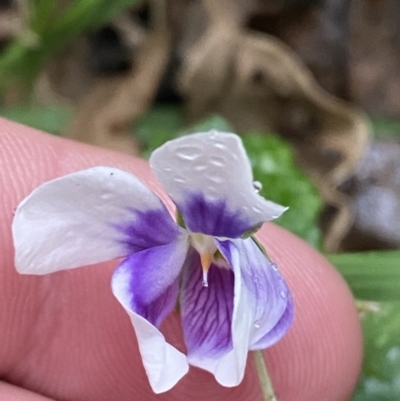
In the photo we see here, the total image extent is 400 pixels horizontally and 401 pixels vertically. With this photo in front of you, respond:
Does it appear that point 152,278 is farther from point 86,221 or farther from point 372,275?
point 372,275

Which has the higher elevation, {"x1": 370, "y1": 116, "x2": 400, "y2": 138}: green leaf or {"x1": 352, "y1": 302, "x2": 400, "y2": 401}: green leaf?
{"x1": 370, "y1": 116, "x2": 400, "y2": 138}: green leaf

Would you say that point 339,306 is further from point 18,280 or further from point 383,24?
point 383,24

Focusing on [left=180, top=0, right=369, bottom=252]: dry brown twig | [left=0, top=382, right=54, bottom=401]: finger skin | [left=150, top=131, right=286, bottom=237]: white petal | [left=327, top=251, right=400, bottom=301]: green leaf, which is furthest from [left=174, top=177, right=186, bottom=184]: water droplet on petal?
[left=180, top=0, right=369, bottom=252]: dry brown twig

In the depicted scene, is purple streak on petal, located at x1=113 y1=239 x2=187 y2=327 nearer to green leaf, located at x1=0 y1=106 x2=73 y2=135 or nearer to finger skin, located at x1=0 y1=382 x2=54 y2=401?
finger skin, located at x1=0 y1=382 x2=54 y2=401

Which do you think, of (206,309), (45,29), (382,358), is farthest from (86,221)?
(45,29)

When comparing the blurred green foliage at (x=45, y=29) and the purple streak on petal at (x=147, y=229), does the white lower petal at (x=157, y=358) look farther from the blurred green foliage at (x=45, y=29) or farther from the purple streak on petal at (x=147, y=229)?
the blurred green foliage at (x=45, y=29)

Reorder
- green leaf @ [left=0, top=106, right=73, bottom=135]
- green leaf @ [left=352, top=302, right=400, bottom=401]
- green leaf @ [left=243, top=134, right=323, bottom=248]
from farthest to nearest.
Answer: green leaf @ [left=0, top=106, right=73, bottom=135]
green leaf @ [left=243, top=134, right=323, bottom=248]
green leaf @ [left=352, top=302, right=400, bottom=401]
